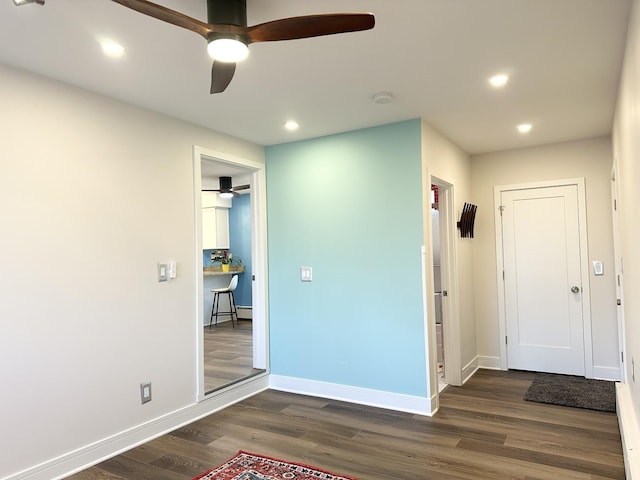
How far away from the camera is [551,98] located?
342cm

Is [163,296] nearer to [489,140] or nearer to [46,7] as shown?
[46,7]

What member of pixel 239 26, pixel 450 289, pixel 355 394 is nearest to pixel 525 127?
pixel 450 289

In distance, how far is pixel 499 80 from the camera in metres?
3.02

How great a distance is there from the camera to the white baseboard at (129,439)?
2.67 m

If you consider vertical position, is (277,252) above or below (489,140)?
below

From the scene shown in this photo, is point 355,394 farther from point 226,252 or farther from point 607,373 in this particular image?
point 226,252

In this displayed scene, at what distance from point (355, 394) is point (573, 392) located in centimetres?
205

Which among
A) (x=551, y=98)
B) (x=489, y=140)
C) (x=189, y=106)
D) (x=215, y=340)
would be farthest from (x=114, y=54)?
(x=215, y=340)

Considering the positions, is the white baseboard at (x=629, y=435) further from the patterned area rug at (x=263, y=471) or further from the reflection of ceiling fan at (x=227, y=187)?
the reflection of ceiling fan at (x=227, y=187)

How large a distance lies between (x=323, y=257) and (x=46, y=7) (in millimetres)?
2886

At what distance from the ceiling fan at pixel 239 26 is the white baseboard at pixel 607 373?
448 centimetres

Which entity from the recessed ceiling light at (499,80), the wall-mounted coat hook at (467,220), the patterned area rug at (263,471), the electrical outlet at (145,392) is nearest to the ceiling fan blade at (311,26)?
the recessed ceiling light at (499,80)

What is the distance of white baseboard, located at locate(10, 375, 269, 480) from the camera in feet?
8.76

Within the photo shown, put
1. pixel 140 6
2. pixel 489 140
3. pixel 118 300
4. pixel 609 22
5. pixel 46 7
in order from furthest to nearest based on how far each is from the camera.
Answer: pixel 489 140, pixel 118 300, pixel 609 22, pixel 46 7, pixel 140 6
